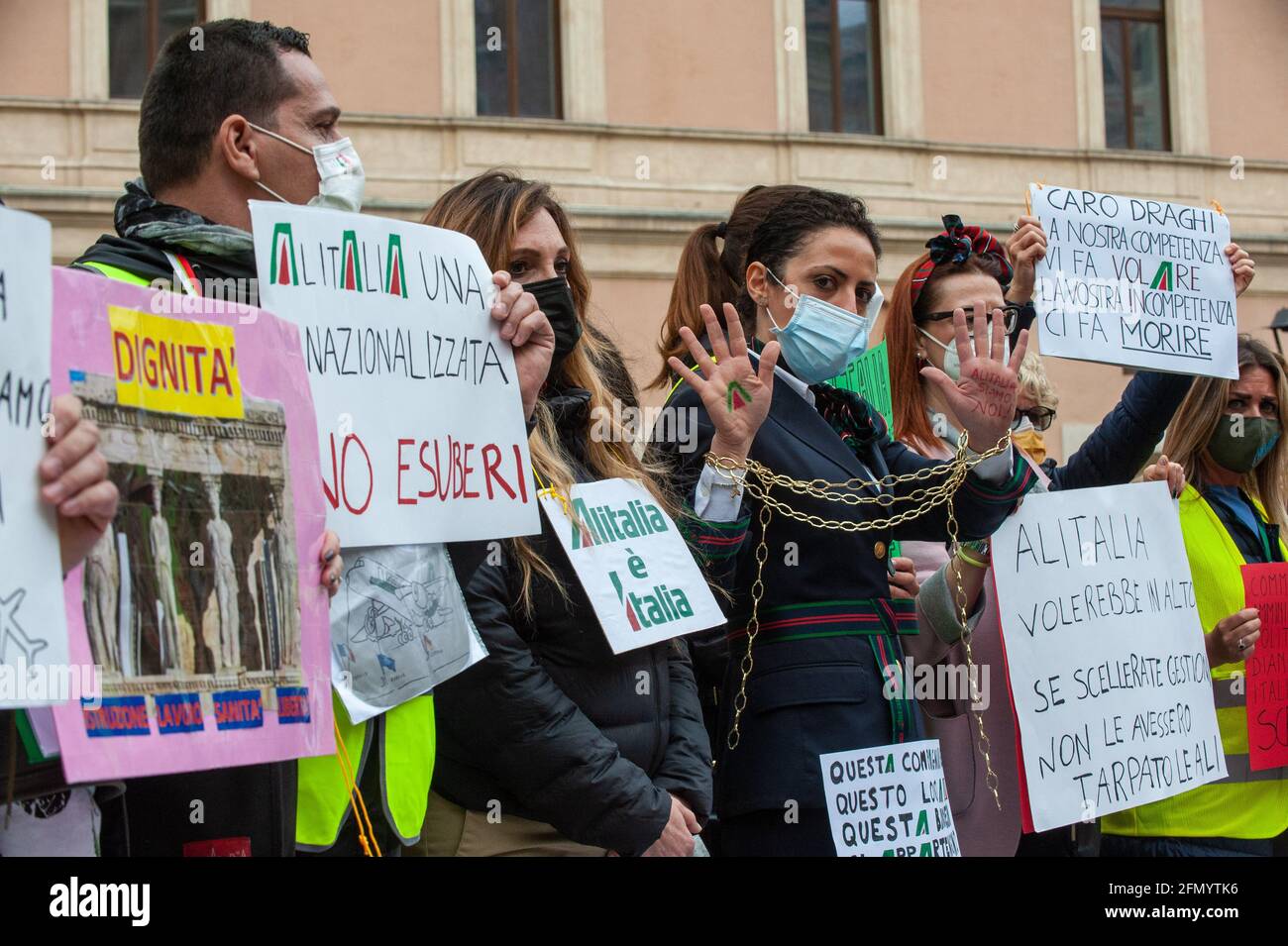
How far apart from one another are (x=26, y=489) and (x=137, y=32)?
14125 mm

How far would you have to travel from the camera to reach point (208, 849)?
2523 millimetres

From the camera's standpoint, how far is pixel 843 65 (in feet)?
55.7

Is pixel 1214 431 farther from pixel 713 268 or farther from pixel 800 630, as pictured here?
pixel 800 630

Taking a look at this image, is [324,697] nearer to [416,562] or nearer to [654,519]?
[416,562]

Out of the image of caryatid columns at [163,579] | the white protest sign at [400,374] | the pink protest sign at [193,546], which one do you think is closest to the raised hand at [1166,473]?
the white protest sign at [400,374]

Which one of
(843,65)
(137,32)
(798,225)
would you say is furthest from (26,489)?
(843,65)

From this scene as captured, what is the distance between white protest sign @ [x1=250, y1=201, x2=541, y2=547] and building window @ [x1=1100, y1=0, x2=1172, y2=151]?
15515 mm


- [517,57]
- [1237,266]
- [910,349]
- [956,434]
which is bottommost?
[956,434]

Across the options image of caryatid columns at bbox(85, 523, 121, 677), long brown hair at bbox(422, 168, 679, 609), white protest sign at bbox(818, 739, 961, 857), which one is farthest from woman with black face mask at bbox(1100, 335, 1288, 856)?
image of caryatid columns at bbox(85, 523, 121, 677)

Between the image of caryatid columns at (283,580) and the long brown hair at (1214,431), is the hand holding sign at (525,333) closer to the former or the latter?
the image of caryatid columns at (283,580)

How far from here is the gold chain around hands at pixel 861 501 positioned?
3.42 m

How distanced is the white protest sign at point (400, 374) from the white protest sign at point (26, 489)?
621 mm

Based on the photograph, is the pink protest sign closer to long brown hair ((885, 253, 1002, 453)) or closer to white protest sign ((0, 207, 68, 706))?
white protest sign ((0, 207, 68, 706))
